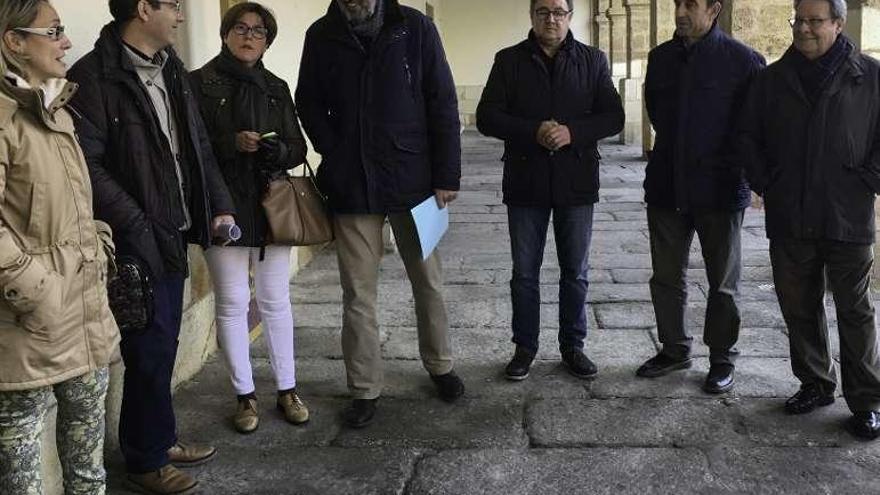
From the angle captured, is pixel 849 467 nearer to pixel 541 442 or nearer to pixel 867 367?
pixel 867 367

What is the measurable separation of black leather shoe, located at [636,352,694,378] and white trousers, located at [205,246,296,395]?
148 cm

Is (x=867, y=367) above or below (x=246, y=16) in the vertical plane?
below

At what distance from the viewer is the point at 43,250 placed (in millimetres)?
2033

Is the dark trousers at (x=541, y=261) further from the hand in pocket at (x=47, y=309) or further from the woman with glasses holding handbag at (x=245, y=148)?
Result: the hand in pocket at (x=47, y=309)

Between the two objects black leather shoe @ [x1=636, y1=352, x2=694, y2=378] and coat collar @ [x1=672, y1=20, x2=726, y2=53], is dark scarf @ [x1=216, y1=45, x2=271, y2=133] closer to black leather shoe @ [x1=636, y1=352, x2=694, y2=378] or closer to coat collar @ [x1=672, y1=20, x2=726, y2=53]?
coat collar @ [x1=672, y1=20, x2=726, y2=53]

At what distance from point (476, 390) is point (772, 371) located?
1278 mm

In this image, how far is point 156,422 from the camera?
107 inches

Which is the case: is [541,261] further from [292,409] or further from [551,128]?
[292,409]

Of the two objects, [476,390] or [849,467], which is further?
[476,390]

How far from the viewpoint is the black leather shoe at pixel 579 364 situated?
3680 millimetres

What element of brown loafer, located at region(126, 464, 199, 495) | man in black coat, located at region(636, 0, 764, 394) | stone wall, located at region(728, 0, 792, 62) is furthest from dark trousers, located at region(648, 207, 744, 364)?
stone wall, located at region(728, 0, 792, 62)

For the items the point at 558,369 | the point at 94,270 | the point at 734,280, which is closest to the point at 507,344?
the point at 558,369

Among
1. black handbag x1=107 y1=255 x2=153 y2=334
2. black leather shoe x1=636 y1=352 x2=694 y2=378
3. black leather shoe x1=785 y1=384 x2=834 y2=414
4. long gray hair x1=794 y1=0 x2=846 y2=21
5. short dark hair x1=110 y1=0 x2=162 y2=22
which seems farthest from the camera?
black leather shoe x1=636 y1=352 x2=694 y2=378

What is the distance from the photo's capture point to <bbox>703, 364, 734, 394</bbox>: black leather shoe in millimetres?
3463
